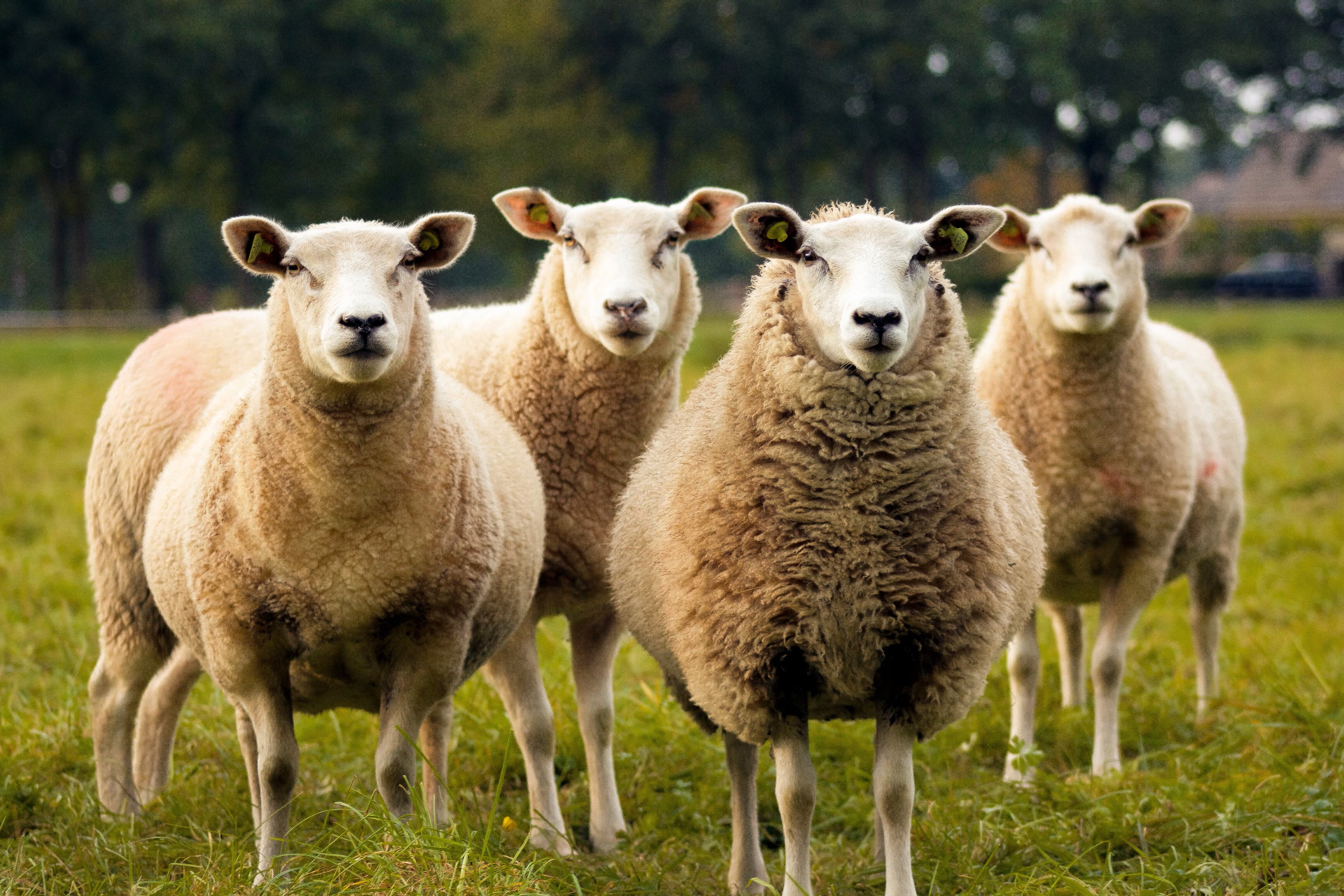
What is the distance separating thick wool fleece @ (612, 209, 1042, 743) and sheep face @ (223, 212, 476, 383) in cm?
89

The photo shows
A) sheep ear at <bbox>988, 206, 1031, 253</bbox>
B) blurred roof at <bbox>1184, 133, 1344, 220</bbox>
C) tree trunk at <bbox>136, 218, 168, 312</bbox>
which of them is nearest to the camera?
sheep ear at <bbox>988, 206, 1031, 253</bbox>

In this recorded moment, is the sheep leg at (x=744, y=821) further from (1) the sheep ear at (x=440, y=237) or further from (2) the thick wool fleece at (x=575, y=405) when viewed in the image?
Result: (1) the sheep ear at (x=440, y=237)

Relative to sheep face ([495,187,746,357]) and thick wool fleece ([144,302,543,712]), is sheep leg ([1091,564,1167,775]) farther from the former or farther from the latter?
thick wool fleece ([144,302,543,712])

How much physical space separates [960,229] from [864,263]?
39cm

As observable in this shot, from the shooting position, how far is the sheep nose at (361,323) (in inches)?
138

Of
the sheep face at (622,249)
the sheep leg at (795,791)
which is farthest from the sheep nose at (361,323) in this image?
the sheep leg at (795,791)

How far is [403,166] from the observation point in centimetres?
3419

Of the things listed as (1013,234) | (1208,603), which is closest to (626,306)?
(1013,234)

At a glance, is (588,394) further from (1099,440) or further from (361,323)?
(1099,440)

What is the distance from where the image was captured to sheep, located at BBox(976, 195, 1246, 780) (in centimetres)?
518

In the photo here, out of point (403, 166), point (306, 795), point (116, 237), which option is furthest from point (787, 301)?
point (116, 237)

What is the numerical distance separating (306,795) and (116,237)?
2156 inches

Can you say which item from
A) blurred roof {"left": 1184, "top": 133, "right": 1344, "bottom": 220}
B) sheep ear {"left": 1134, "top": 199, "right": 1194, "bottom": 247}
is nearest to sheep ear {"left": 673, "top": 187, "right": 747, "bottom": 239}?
sheep ear {"left": 1134, "top": 199, "right": 1194, "bottom": 247}

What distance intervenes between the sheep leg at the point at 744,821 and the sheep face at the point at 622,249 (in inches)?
53.0
